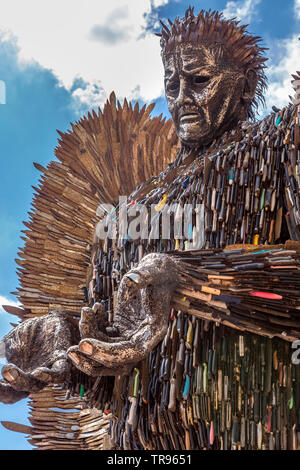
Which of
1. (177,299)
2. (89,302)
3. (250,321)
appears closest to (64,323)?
(89,302)

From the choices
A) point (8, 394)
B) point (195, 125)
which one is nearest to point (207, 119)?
point (195, 125)

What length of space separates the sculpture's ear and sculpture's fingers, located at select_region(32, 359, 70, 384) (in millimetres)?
1097

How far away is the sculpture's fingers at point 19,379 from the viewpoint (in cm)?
187

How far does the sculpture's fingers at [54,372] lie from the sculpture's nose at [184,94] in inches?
36.6

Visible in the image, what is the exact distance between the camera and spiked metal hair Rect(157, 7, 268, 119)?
2.49 meters

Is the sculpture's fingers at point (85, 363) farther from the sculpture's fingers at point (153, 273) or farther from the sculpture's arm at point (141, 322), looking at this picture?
the sculpture's fingers at point (153, 273)

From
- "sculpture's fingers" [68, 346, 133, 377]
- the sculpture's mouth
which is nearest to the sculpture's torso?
the sculpture's mouth

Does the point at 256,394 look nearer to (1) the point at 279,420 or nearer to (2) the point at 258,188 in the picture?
(1) the point at 279,420

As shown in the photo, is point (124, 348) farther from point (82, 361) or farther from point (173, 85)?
point (173, 85)

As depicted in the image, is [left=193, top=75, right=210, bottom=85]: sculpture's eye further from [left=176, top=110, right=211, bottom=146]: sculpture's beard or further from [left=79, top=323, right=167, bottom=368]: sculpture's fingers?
[left=79, top=323, right=167, bottom=368]: sculpture's fingers

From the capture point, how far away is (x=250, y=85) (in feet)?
8.41

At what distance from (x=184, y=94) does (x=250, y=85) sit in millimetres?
254

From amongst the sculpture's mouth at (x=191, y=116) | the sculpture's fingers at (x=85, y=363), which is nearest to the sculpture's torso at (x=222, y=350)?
the sculpture's mouth at (x=191, y=116)

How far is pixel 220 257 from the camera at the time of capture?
186 centimetres
